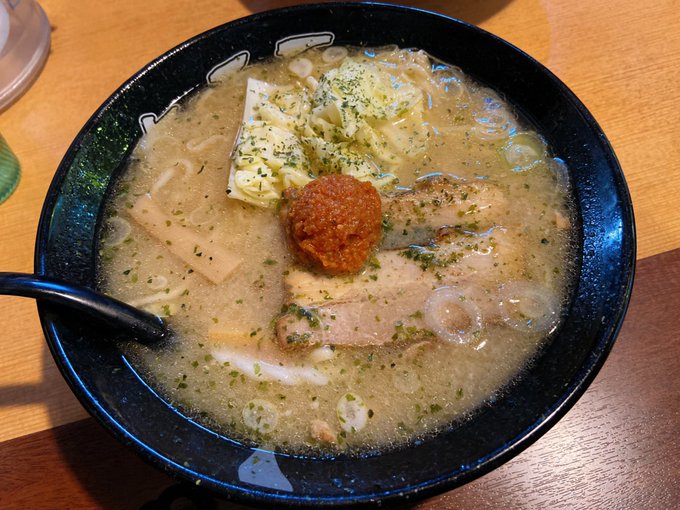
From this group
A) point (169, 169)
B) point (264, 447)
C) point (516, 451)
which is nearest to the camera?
point (516, 451)

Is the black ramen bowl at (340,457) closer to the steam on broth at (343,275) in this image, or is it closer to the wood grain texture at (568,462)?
the steam on broth at (343,275)

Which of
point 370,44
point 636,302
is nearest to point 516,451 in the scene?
point 636,302

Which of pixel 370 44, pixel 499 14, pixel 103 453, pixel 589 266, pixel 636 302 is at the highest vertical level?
pixel 370 44

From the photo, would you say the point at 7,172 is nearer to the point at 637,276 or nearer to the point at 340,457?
the point at 340,457

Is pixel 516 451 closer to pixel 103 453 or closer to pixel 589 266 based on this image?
pixel 589 266

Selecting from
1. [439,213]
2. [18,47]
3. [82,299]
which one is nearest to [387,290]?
[439,213]

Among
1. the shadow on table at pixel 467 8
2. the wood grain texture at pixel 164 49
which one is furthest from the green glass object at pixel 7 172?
the shadow on table at pixel 467 8

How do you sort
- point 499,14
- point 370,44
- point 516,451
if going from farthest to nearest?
point 499,14
point 370,44
point 516,451
